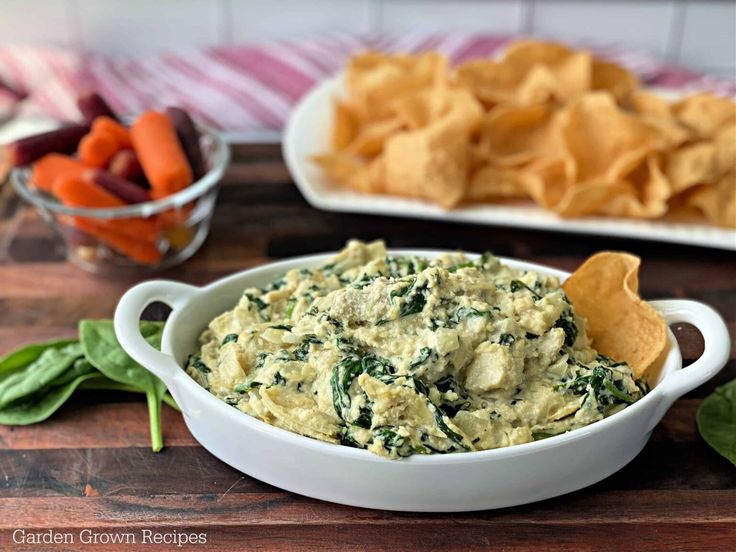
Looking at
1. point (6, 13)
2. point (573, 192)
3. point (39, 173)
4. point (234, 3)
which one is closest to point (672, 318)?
point (573, 192)

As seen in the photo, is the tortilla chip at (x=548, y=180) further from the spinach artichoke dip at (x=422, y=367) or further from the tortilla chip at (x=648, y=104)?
the spinach artichoke dip at (x=422, y=367)

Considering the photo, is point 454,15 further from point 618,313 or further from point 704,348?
point 704,348

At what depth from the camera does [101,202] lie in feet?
8.50

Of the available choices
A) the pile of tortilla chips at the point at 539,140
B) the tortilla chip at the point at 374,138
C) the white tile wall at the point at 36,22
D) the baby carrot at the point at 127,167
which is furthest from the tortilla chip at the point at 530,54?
the white tile wall at the point at 36,22

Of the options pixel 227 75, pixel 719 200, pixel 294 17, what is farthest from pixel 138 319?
pixel 294 17

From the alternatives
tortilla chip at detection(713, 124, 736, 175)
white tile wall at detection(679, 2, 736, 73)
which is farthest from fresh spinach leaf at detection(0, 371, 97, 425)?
white tile wall at detection(679, 2, 736, 73)

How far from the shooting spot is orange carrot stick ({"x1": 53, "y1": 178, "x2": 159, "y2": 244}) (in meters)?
2.56

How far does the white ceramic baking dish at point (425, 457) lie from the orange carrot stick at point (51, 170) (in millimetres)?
882

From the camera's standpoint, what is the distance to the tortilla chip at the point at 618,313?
6.15 ft

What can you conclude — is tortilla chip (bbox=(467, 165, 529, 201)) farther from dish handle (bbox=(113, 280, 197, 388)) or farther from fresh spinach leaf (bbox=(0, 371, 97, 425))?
fresh spinach leaf (bbox=(0, 371, 97, 425))

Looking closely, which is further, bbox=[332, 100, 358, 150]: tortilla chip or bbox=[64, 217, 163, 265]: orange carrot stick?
bbox=[332, 100, 358, 150]: tortilla chip

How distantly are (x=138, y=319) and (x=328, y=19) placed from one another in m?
2.94

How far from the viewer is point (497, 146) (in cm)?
295

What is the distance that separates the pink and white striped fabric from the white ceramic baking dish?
6.82 feet
